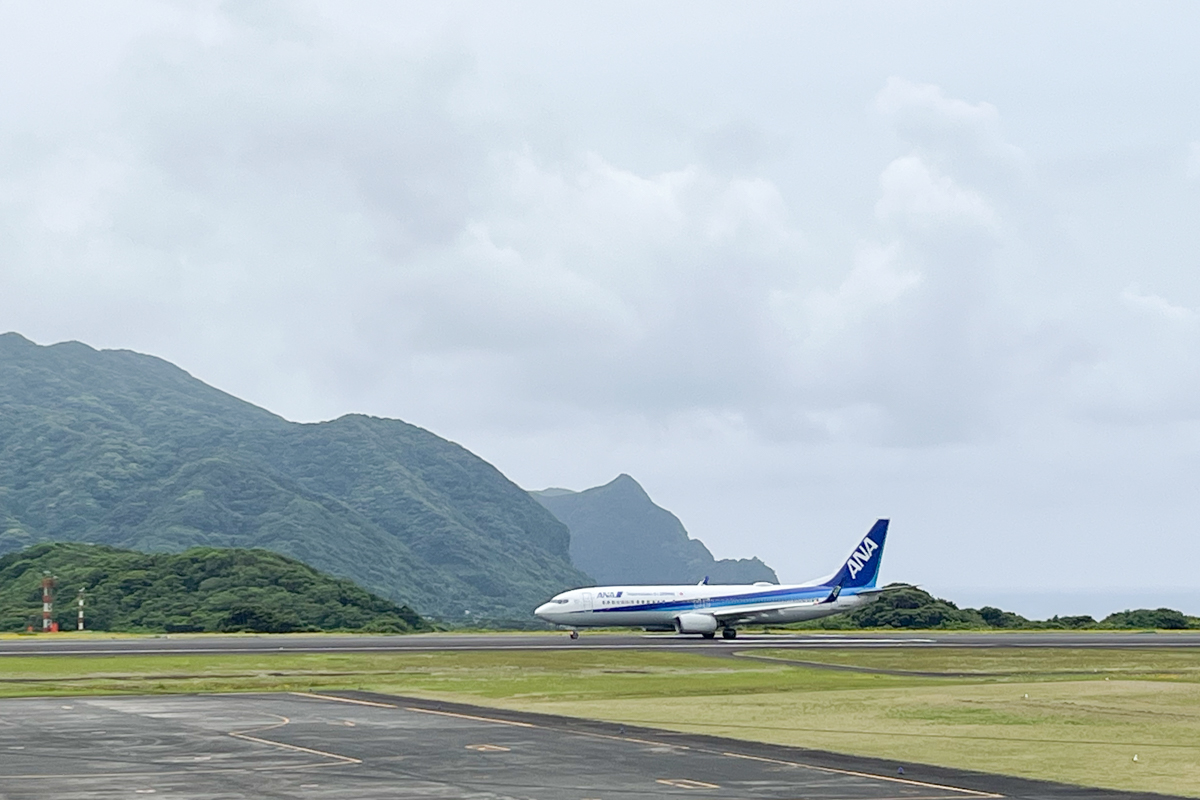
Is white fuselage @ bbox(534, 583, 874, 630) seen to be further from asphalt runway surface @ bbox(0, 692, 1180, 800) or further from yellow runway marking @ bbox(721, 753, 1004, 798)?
yellow runway marking @ bbox(721, 753, 1004, 798)

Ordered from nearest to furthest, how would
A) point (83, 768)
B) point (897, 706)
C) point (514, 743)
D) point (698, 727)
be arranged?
point (83, 768), point (514, 743), point (698, 727), point (897, 706)

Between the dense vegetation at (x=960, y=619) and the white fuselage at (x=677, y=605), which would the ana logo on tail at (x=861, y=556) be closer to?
the white fuselage at (x=677, y=605)

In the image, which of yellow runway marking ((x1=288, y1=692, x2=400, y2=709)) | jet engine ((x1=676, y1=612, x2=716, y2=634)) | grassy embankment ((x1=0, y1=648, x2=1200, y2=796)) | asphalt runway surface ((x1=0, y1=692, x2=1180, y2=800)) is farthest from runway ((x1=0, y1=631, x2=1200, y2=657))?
asphalt runway surface ((x1=0, y1=692, x2=1180, y2=800))

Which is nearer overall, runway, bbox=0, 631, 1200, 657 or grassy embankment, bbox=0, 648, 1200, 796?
grassy embankment, bbox=0, 648, 1200, 796

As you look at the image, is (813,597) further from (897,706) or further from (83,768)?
(83,768)

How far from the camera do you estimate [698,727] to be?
41.5 metres

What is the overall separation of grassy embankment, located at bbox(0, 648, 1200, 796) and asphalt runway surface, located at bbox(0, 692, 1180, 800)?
8.35ft

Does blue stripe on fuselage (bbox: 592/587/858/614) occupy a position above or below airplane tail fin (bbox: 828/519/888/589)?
below

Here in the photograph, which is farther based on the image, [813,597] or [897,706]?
[813,597]

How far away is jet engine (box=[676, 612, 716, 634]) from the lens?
106m

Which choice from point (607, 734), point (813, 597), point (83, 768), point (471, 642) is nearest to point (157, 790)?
point (83, 768)

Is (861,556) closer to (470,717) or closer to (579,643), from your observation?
(579,643)

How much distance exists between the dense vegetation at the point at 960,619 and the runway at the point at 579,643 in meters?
23.5

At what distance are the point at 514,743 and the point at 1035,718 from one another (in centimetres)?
1627
